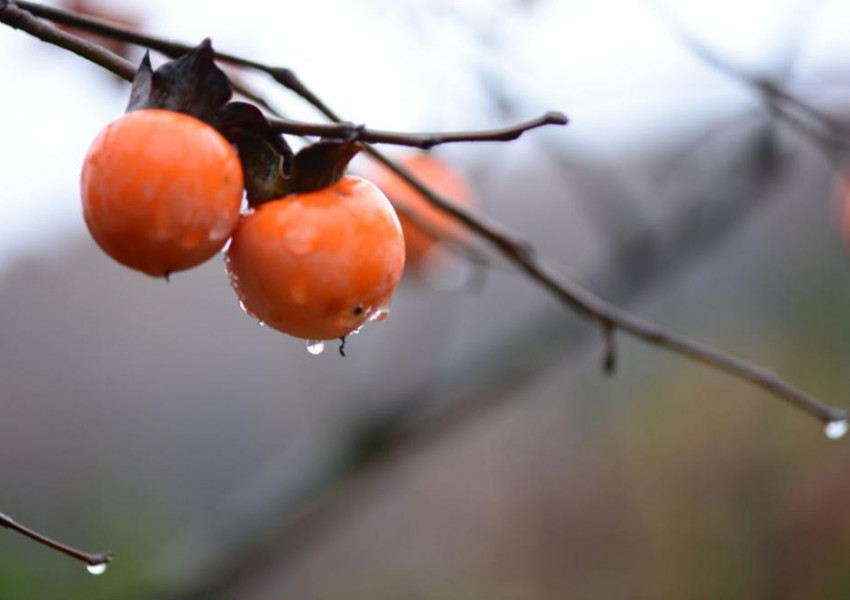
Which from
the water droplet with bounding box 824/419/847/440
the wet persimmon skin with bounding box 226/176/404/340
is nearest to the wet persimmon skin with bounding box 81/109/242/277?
the wet persimmon skin with bounding box 226/176/404/340

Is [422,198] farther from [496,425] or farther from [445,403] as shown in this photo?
[496,425]

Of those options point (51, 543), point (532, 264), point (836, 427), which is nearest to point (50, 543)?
point (51, 543)

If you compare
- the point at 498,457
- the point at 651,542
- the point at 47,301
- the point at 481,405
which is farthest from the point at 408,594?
the point at 481,405

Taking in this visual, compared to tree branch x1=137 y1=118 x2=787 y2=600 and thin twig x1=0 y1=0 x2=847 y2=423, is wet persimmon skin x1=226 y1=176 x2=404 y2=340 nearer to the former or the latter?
thin twig x1=0 y1=0 x2=847 y2=423

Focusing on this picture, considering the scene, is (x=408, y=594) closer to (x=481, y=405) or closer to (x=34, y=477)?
(x=34, y=477)

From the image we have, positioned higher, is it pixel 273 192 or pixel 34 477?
pixel 34 477
